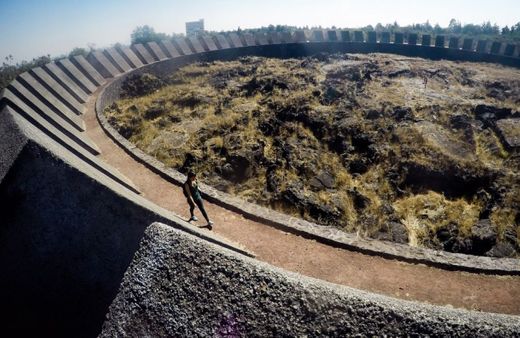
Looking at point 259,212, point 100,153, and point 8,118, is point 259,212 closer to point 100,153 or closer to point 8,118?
point 8,118

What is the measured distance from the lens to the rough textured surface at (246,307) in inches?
109

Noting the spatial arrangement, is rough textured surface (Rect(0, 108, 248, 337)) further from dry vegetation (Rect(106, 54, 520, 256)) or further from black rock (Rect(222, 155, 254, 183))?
black rock (Rect(222, 155, 254, 183))

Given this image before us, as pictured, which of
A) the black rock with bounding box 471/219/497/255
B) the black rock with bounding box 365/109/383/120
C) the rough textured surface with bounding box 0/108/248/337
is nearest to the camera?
the rough textured surface with bounding box 0/108/248/337

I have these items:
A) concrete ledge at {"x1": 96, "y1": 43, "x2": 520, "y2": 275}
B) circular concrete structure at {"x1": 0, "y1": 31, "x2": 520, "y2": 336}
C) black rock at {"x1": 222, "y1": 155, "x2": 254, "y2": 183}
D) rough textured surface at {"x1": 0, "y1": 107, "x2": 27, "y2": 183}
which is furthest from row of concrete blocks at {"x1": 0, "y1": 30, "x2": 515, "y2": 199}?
black rock at {"x1": 222, "y1": 155, "x2": 254, "y2": 183}

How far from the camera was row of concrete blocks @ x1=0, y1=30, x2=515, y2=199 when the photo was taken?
32.9ft

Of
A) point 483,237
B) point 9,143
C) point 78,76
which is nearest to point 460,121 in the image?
point 483,237

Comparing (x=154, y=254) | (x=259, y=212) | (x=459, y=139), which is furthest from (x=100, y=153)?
(x=459, y=139)

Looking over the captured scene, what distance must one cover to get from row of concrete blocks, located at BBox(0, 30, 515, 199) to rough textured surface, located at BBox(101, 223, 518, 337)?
5.80m

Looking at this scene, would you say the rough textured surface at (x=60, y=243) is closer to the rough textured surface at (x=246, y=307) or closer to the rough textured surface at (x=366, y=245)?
the rough textured surface at (x=246, y=307)

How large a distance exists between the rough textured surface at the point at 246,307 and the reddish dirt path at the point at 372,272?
420 centimetres

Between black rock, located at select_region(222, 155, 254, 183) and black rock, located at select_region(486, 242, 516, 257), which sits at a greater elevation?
black rock, located at select_region(222, 155, 254, 183)

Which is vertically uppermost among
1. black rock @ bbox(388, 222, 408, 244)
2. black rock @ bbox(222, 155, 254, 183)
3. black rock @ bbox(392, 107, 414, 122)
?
black rock @ bbox(222, 155, 254, 183)

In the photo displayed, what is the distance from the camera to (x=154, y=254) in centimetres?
344

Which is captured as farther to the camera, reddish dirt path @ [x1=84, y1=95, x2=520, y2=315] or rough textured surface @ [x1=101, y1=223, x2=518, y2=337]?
reddish dirt path @ [x1=84, y1=95, x2=520, y2=315]
